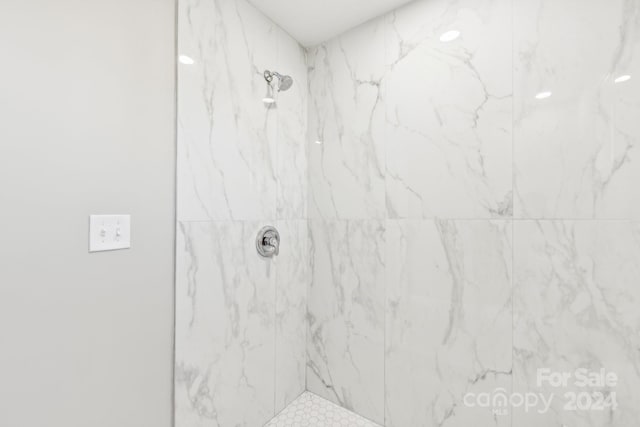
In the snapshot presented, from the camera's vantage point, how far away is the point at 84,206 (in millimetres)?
857

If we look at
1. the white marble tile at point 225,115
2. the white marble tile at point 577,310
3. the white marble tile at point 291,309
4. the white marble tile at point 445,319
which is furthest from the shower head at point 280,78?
the white marble tile at point 577,310

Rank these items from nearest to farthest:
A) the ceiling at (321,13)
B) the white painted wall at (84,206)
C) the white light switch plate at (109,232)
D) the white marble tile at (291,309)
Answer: the white painted wall at (84,206), the white light switch plate at (109,232), the ceiling at (321,13), the white marble tile at (291,309)

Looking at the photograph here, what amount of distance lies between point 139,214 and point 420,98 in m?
1.23

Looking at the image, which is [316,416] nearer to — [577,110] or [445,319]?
[445,319]

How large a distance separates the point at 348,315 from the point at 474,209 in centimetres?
80

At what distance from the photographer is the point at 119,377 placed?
934 millimetres

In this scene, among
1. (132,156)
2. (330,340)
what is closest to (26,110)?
(132,156)

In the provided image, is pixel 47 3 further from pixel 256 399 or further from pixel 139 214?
pixel 256 399

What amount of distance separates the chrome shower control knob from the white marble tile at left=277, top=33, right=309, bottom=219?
0.13 metres

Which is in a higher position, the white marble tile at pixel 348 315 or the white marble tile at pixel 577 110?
the white marble tile at pixel 577 110

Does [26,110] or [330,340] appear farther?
[330,340]

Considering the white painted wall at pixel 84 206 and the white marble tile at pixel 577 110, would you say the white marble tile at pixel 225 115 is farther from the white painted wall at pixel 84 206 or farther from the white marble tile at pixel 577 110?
the white marble tile at pixel 577 110

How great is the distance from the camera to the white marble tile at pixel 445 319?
3.67 feet

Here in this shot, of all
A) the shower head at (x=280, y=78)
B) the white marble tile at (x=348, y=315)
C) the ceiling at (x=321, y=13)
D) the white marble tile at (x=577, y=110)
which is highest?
the ceiling at (x=321, y=13)
